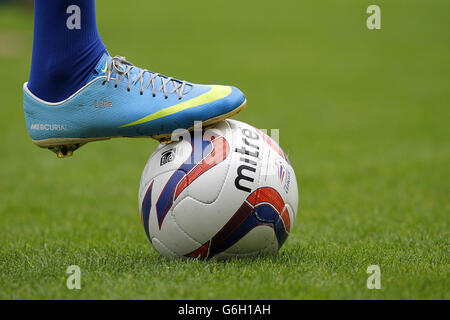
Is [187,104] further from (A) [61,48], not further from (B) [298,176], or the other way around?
(B) [298,176]

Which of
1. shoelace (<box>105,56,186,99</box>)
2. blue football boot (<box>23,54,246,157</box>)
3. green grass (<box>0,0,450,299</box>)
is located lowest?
green grass (<box>0,0,450,299</box>)

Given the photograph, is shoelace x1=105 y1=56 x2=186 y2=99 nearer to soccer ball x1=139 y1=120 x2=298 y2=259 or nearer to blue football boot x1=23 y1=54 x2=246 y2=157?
blue football boot x1=23 y1=54 x2=246 y2=157

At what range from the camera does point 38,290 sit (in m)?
3.22

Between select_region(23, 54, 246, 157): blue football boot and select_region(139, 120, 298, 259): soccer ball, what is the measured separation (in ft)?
0.60

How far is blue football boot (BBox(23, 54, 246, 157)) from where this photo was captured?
3.83m

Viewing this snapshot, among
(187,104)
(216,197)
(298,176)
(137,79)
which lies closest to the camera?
(216,197)

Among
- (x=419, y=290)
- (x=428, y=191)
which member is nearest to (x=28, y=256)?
(x=419, y=290)

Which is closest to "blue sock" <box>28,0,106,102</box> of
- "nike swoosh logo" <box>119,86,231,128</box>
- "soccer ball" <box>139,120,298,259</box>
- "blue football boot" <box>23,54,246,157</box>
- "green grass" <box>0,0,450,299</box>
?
"blue football boot" <box>23,54,246,157</box>

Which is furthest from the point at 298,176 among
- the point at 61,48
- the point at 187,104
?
the point at 61,48

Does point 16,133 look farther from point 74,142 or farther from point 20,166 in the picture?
point 74,142

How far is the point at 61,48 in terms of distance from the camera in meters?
3.80

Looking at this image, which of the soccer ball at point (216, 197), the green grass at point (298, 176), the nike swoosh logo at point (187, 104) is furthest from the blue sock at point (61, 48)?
the green grass at point (298, 176)

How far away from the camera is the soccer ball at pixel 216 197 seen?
3.74 m

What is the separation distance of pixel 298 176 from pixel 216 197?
4865mm
